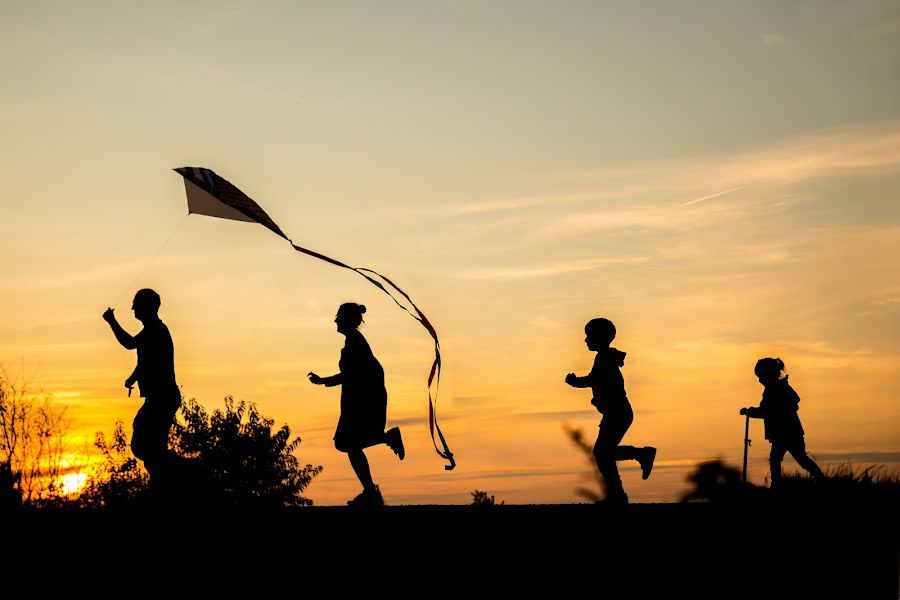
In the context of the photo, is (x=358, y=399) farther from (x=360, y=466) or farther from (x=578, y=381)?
(x=578, y=381)

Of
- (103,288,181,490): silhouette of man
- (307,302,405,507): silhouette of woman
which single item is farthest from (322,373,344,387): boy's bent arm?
(103,288,181,490): silhouette of man

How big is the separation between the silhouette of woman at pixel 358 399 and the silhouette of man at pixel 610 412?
7.20 ft

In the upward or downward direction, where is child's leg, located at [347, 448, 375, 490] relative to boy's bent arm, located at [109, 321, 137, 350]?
downward

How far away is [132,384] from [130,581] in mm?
3535

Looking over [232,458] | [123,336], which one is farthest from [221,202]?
[232,458]

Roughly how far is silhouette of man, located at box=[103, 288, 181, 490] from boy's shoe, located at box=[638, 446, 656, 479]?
5098 millimetres

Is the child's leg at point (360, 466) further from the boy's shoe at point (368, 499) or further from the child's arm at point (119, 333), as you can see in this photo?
the child's arm at point (119, 333)

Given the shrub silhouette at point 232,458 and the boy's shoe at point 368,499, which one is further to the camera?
the shrub silhouette at point 232,458

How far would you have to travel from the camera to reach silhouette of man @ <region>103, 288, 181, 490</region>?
12023 millimetres

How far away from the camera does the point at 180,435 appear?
39.1 metres

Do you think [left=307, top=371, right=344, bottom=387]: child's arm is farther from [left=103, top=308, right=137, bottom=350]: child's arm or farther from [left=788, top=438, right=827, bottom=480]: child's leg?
[left=788, top=438, right=827, bottom=480]: child's leg

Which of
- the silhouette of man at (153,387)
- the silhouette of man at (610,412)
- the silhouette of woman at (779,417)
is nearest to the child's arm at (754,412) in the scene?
the silhouette of woman at (779,417)

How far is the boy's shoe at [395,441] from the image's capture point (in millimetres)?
13000

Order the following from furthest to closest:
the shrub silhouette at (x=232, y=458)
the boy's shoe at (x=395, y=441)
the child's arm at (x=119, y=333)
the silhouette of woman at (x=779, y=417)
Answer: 1. the shrub silhouette at (x=232, y=458)
2. the silhouette of woman at (x=779, y=417)
3. the boy's shoe at (x=395, y=441)
4. the child's arm at (x=119, y=333)
